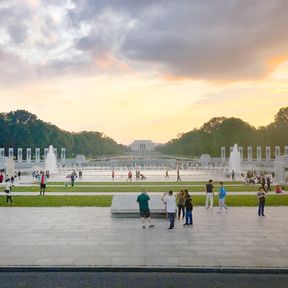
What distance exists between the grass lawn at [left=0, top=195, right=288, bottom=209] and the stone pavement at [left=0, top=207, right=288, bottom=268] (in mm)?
3526

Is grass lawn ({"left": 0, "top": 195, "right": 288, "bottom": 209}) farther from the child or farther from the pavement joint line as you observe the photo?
the pavement joint line

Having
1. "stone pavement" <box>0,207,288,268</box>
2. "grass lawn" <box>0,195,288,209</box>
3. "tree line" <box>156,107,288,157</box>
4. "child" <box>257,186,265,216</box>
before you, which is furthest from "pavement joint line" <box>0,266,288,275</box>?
"tree line" <box>156,107,288,157</box>

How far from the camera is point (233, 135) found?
11394 cm

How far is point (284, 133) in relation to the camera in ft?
319

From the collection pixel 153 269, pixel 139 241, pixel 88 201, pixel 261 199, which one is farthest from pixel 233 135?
pixel 153 269

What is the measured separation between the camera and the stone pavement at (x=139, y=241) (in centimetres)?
1233

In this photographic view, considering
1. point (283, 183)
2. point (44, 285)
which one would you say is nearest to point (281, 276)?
point (44, 285)

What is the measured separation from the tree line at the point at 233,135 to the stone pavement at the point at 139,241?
8114cm

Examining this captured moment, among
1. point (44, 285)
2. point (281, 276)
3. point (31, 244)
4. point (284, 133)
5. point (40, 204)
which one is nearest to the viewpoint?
point (44, 285)

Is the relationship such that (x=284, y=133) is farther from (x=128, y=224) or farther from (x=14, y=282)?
(x=14, y=282)

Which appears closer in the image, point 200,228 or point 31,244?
point 31,244

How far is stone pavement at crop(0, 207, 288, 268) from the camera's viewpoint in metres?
12.3

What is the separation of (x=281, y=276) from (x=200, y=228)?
250 inches

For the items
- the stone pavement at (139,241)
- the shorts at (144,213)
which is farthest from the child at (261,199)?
the shorts at (144,213)
